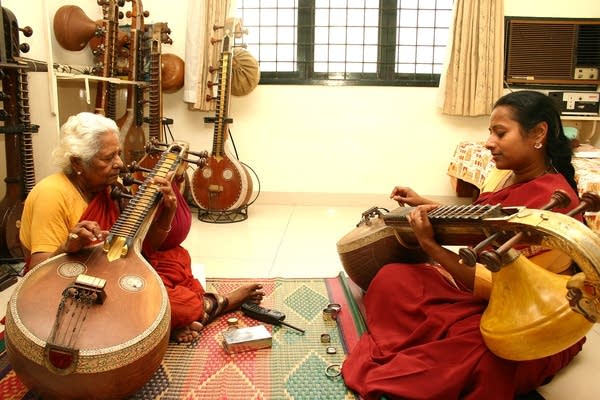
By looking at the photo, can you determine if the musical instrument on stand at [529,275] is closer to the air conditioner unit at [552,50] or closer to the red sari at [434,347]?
the red sari at [434,347]

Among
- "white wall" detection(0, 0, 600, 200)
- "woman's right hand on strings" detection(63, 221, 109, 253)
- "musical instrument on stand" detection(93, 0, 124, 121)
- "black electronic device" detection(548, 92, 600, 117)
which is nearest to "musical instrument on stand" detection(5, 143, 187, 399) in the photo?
"woman's right hand on strings" detection(63, 221, 109, 253)

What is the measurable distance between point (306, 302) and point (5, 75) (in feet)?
6.92

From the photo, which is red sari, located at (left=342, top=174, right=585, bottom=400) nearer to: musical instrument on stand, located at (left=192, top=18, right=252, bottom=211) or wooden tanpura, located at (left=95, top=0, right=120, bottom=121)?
musical instrument on stand, located at (left=192, top=18, right=252, bottom=211)

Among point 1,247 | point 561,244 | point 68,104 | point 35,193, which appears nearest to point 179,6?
point 68,104

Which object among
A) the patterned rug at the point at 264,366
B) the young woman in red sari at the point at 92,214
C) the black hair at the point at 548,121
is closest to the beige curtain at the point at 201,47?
the young woman in red sari at the point at 92,214

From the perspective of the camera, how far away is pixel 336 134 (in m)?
4.97

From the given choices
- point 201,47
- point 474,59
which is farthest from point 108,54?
point 474,59

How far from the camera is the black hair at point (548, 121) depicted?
1.77 meters

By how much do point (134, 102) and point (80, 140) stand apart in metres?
2.53

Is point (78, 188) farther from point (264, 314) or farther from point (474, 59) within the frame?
point (474, 59)

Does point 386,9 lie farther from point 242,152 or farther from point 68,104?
point 68,104

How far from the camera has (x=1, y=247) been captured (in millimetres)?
2945

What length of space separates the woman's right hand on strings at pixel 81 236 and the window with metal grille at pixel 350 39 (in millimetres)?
3486

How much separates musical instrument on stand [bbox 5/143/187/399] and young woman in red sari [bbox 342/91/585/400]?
71cm
